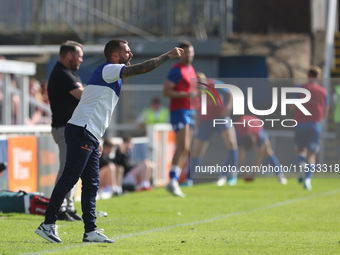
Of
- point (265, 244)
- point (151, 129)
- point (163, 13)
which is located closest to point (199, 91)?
point (151, 129)

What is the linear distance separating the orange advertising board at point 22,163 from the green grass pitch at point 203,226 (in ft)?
3.62

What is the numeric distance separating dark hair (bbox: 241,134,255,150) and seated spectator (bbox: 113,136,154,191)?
2.11 meters

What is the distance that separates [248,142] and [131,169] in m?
2.86

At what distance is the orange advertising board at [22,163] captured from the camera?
12.3 meters

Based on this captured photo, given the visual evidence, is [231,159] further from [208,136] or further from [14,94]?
[14,94]

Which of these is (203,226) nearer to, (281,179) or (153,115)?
(281,179)

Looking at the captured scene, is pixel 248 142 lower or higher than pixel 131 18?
lower

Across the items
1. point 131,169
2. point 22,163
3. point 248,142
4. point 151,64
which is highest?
point 151,64

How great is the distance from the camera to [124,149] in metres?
16.1

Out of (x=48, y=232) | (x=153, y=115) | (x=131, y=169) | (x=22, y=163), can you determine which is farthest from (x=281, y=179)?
(x=48, y=232)

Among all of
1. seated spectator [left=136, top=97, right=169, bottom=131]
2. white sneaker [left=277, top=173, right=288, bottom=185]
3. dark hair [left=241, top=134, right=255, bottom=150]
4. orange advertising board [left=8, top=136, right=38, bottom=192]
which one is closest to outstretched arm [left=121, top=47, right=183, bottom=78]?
orange advertising board [left=8, top=136, right=38, bottom=192]

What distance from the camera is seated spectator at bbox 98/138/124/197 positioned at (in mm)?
14789

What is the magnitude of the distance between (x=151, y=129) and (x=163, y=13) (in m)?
8.31

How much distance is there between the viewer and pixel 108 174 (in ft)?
48.6
